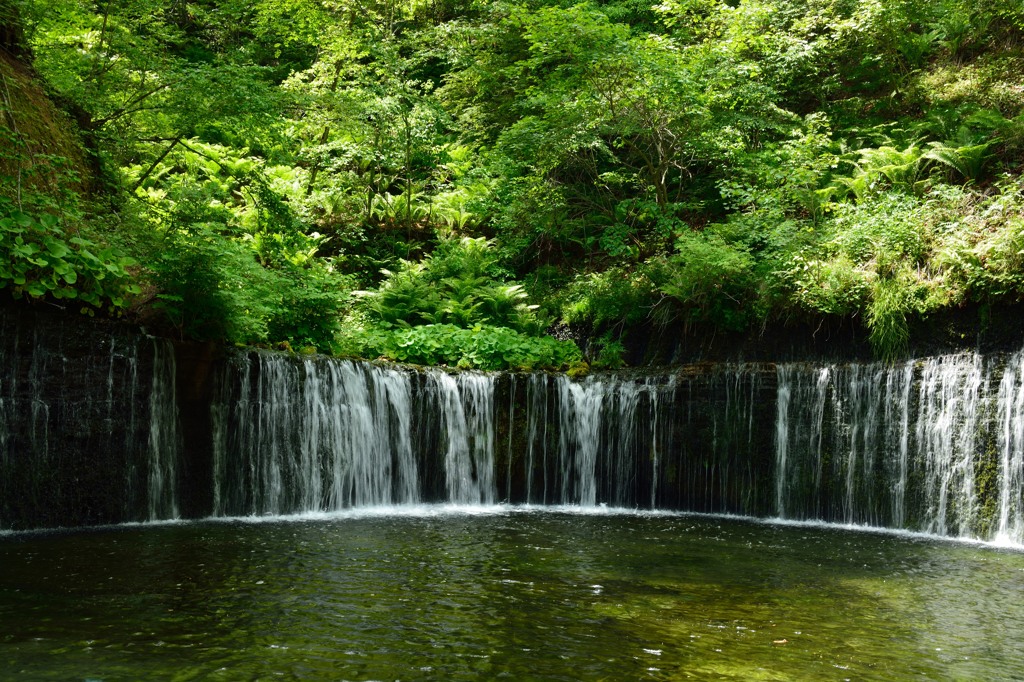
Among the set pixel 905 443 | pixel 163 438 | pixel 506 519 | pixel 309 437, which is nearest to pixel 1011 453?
pixel 905 443

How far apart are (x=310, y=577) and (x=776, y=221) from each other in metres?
10.8

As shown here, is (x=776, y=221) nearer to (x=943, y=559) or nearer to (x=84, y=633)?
(x=943, y=559)

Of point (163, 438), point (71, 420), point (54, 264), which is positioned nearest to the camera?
point (54, 264)

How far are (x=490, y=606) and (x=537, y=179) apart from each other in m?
12.6

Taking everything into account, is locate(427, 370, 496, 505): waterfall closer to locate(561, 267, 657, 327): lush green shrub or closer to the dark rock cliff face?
locate(561, 267, 657, 327): lush green shrub

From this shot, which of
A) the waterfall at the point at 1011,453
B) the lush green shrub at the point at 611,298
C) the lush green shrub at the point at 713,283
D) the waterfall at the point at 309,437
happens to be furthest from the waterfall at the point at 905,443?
the waterfall at the point at 309,437

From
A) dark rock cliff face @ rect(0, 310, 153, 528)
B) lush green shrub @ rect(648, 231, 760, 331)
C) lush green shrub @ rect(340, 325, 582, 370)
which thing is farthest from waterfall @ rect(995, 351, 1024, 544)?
dark rock cliff face @ rect(0, 310, 153, 528)


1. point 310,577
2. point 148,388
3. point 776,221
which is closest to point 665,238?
point 776,221

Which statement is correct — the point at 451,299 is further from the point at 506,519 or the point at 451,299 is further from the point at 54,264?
the point at 54,264

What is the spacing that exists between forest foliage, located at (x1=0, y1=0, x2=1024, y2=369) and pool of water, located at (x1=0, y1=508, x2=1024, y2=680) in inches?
132

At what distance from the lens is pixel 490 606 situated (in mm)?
6152

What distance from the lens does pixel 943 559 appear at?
8.83 meters

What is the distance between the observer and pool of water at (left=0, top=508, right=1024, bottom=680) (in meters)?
4.84

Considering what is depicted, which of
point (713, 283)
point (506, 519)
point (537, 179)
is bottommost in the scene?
point (506, 519)
